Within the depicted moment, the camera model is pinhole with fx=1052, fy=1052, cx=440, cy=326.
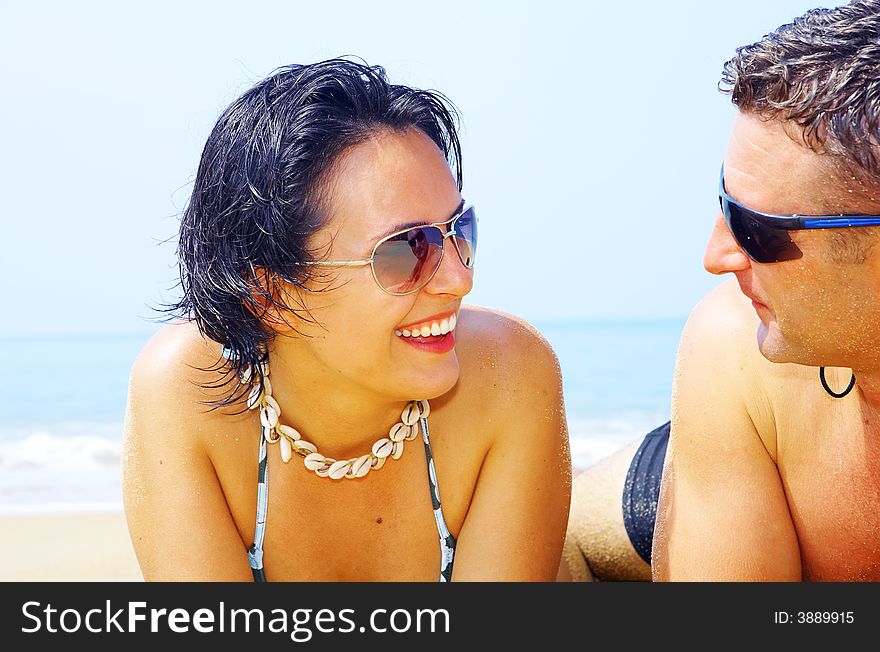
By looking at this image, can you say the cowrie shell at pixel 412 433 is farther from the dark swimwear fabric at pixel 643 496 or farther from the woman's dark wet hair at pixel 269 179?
the dark swimwear fabric at pixel 643 496

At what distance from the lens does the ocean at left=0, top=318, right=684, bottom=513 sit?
1023cm

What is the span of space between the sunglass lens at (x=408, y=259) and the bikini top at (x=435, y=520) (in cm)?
63

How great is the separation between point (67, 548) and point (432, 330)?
144 inches

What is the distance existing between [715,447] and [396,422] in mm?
1044

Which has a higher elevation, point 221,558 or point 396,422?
point 396,422

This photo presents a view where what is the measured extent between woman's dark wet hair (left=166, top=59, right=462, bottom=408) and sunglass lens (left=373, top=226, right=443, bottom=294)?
22 cm

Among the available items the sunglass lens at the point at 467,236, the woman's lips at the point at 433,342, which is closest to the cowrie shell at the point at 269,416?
the woman's lips at the point at 433,342

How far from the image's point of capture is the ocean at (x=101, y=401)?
10234 mm

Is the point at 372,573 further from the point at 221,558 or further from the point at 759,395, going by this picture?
the point at 759,395

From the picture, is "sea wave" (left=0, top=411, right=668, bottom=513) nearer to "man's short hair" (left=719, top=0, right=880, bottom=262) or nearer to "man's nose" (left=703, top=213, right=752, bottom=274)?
"man's nose" (left=703, top=213, right=752, bottom=274)

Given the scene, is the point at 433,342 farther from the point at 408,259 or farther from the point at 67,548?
the point at 67,548

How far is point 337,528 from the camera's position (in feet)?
11.8
